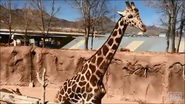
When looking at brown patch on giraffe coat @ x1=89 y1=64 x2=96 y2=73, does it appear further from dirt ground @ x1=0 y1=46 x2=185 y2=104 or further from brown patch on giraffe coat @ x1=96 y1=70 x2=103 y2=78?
dirt ground @ x1=0 y1=46 x2=185 y2=104

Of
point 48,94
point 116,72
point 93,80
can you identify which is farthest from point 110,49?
point 48,94

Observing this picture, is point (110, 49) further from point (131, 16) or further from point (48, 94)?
point (48, 94)

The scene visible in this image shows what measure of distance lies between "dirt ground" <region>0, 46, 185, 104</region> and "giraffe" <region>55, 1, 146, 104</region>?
3.91m

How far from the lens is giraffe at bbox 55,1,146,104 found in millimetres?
5594

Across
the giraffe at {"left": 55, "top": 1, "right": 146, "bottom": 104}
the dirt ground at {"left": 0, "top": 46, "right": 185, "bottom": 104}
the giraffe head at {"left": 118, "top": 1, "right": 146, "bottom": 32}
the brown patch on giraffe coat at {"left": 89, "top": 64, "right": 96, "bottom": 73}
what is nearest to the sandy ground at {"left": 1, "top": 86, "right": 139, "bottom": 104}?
the dirt ground at {"left": 0, "top": 46, "right": 185, "bottom": 104}

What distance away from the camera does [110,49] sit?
227 inches

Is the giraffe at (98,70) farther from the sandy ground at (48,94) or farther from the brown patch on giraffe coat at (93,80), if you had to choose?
the sandy ground at (48,94)

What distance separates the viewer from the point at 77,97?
5.93 metres

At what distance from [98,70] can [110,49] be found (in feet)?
1.83

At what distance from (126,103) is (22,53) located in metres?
5.20

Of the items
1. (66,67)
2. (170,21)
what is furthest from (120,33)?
(170,21)

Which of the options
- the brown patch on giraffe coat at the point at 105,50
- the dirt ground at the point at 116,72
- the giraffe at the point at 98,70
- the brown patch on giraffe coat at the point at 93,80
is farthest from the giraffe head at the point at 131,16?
the dirt ground at the point at 116,72

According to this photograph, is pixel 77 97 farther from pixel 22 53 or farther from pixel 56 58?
pixel 22 53

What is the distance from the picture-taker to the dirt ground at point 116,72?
358 inches
